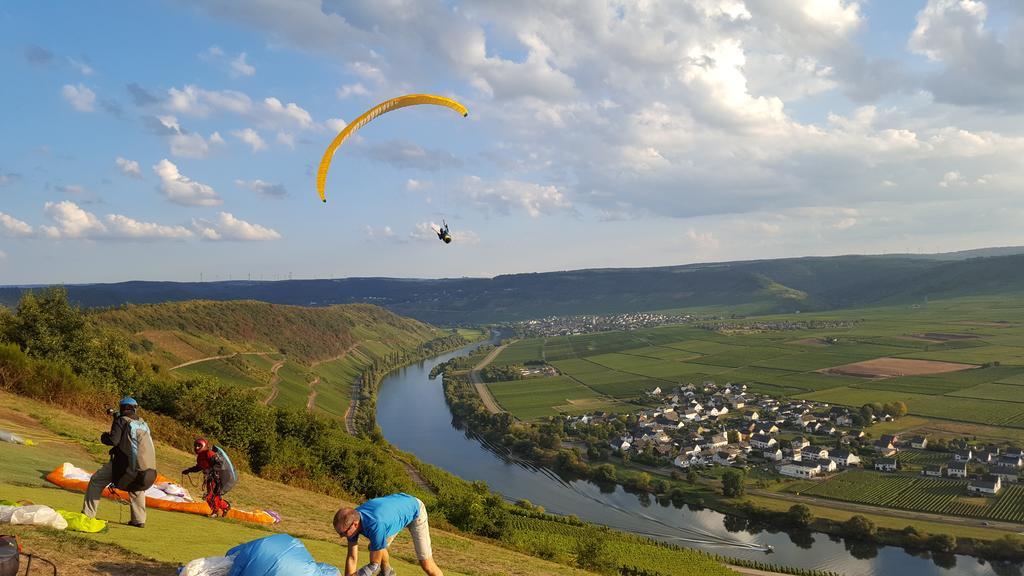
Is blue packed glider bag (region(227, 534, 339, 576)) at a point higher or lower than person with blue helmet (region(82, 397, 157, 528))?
lower

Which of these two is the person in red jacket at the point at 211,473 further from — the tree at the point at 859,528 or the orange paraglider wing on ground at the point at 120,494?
the tree at the point at 859,528

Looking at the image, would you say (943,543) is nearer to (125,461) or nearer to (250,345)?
(125,461)

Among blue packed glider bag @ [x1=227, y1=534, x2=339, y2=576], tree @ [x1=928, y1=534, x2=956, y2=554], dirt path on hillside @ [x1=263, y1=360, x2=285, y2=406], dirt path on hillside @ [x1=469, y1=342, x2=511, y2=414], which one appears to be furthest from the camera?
dirt path on hillside @ [x1=469, y1=342, x2=511, y2=414]

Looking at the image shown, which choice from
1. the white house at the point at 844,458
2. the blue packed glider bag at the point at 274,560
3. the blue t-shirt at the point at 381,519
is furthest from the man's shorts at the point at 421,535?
the white house at the point at 844,458

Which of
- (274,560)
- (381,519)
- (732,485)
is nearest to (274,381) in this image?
(732,485)

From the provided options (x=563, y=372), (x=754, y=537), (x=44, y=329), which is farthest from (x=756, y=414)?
(x=44, y=329)

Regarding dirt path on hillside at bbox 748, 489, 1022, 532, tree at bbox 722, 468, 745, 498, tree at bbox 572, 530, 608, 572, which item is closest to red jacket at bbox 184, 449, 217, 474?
tree at bbox 572, 530, 608, 572

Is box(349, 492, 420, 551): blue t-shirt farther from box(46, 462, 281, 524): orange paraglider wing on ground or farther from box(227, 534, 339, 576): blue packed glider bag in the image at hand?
box(46, 462, 281, 524): orange paraglider wing on ground

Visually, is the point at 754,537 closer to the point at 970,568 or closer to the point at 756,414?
the point at 970,568
